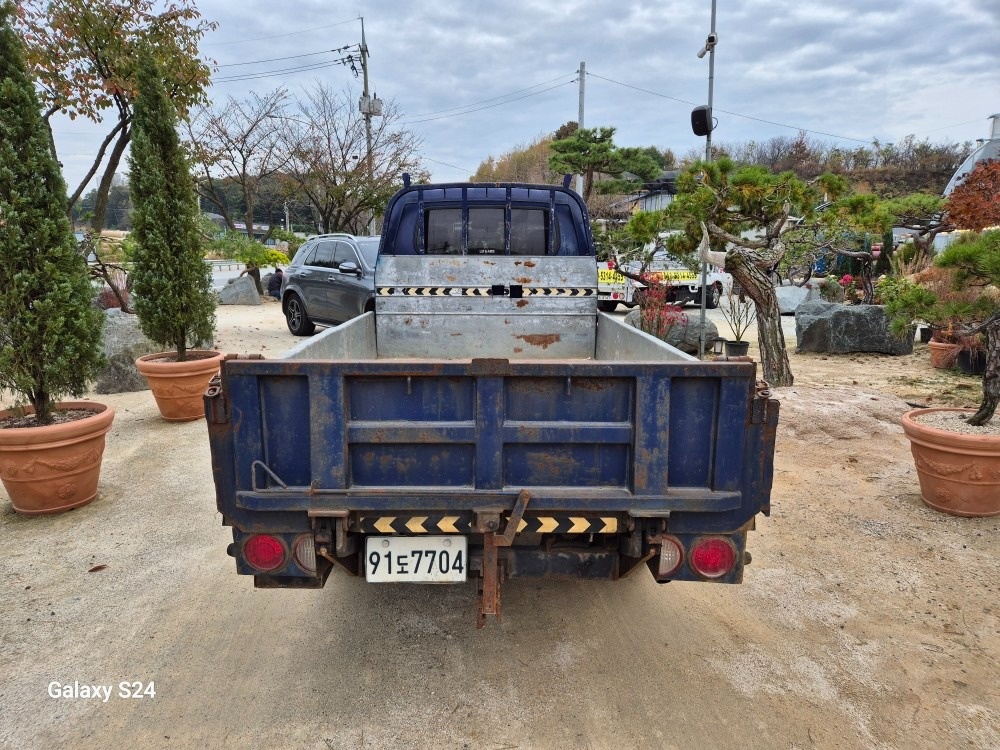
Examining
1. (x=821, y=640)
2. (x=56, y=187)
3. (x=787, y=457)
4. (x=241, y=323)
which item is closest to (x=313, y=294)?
(x=241, y=323)

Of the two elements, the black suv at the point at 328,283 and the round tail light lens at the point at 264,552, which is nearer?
the round tail light lens at the point at 264,552

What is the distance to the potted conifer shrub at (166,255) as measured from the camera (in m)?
5.52

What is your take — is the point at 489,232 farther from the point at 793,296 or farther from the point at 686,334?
the point at 793,296

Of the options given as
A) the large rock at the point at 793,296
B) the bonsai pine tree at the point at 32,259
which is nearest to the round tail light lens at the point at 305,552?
the bonsai pine tree at the point at 32,259

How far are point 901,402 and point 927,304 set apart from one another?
107 inches

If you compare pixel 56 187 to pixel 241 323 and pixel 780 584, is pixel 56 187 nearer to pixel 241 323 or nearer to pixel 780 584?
pixel 780 584

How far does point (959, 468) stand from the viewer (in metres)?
3.84

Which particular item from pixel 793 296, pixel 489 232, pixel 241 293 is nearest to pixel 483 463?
pixel 489 232

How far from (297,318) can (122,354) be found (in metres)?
4.15

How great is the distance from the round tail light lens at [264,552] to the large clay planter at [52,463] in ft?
8.09

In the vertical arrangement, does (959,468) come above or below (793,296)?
below

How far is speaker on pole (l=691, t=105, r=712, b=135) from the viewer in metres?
7.68

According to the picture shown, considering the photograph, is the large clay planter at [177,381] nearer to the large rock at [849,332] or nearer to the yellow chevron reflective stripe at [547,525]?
the yellow chevron reflective stripe at [547,525]

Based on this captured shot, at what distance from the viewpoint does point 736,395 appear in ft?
6.84
